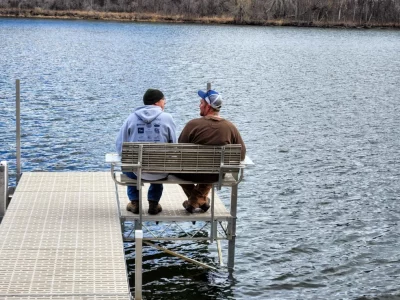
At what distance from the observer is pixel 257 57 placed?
194 feet

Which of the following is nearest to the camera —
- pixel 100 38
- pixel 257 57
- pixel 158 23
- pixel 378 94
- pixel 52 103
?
pixel 52 103

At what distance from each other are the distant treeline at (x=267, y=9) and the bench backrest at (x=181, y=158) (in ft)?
324

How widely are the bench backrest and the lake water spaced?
1.86 meters

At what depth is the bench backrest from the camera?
9.70m

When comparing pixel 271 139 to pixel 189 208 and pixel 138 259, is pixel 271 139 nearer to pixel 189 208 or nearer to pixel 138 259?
pixel 189 208

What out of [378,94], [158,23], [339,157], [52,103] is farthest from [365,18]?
[339,157]

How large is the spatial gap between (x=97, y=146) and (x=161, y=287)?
11121 millimetres

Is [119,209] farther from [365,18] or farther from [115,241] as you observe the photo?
[365,18]

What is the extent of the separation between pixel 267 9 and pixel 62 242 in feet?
338

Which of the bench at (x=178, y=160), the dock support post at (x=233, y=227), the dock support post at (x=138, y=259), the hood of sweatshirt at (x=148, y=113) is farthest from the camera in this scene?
the dock support post at (x=233, y=227)

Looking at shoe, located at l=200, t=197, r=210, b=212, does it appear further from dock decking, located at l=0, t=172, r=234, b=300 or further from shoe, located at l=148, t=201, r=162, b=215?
shoe, located at l=148, t=201, r=162, b=215

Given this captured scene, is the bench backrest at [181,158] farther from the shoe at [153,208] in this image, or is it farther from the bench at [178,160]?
the shoe at [153,208]

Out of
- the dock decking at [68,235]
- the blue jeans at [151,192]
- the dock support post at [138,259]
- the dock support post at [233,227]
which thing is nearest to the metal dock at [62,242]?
the dock decking at [68,235]

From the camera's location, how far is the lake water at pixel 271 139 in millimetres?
11820
